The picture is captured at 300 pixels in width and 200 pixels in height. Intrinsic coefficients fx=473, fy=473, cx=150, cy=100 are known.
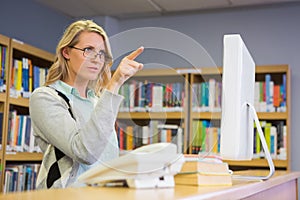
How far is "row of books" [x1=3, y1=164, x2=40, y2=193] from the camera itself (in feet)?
10.5

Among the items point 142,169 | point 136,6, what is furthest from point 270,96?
point 142,169

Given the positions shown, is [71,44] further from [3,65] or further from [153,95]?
[3,65]

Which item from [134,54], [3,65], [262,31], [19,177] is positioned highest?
[262,31]

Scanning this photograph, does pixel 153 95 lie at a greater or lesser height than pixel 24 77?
lesser

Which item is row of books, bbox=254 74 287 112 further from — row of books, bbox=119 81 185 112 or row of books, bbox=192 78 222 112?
row of books, bbox=119 81 185 112

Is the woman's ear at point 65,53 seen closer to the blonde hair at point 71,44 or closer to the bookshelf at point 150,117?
the blonde hair at point 71,44

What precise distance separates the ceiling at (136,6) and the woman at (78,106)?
2690mm

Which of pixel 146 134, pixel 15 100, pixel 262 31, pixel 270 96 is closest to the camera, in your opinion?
pixel 146 134

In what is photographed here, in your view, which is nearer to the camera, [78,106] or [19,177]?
[78,106]

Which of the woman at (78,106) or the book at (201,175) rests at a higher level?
the woman at (78,106)

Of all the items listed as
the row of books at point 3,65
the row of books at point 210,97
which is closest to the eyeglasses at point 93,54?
the row of books at point 210,97

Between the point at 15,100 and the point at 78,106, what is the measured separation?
6.94 ft

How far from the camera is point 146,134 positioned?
981 millimetres

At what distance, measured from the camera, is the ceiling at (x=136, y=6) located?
3893mm
